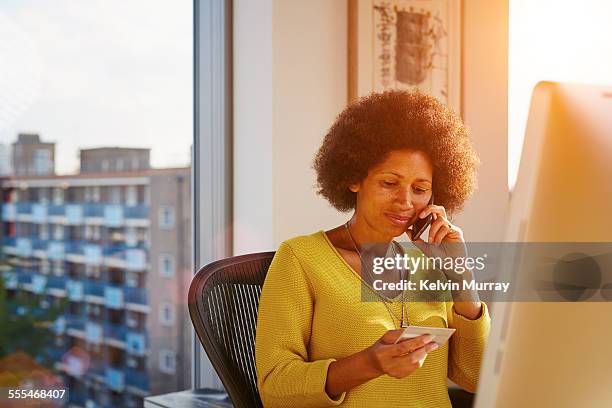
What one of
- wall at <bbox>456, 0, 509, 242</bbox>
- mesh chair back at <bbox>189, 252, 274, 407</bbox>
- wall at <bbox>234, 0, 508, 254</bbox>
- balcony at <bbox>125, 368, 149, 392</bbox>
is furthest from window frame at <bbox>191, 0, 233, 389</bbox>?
wall at <bbox>456, 0, 509, 242</bbox>

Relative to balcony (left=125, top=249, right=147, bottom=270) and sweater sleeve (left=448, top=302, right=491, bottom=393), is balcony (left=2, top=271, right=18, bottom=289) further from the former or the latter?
sweater sleeve (left=448, top=302, right=491, bottom=393)

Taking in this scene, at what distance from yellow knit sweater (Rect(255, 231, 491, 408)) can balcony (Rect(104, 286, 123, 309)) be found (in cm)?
90

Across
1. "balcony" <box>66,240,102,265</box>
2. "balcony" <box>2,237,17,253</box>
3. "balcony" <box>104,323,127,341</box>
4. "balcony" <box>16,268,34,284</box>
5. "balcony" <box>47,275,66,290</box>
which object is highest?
"balcony" <box>2,237,17,253</box>

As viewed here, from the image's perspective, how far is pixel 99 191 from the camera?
75.9 inches

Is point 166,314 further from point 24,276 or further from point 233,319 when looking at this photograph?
point 233,319

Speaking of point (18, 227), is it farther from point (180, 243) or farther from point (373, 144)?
point (373, 144)

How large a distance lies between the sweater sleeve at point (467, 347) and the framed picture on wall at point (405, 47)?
112 cm

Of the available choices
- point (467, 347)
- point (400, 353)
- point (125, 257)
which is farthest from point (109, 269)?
point (400, 353)

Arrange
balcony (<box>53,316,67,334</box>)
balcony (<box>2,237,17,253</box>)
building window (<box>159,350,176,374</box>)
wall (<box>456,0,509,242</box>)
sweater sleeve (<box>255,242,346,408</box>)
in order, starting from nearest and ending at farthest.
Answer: sweater sleeve (<box>255,242,346,408</box>) < balcony (<box>2,237,17,253</box>) < balcony (<box>53,316,67,334</box>) < building window (<box>159,350,176,374</box>) < wall (<box>456,0,509,242</box>)

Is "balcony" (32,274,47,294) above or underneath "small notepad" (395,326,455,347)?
underneath

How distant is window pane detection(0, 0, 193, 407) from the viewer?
1797 mm

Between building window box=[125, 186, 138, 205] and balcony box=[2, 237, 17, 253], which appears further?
building window box=[125, 186, 138, 205]

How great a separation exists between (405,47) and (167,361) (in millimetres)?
1379

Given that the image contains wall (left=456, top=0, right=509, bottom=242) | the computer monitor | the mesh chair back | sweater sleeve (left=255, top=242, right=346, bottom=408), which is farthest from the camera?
wall (left=456, top=0, right=509, bottom=242)
